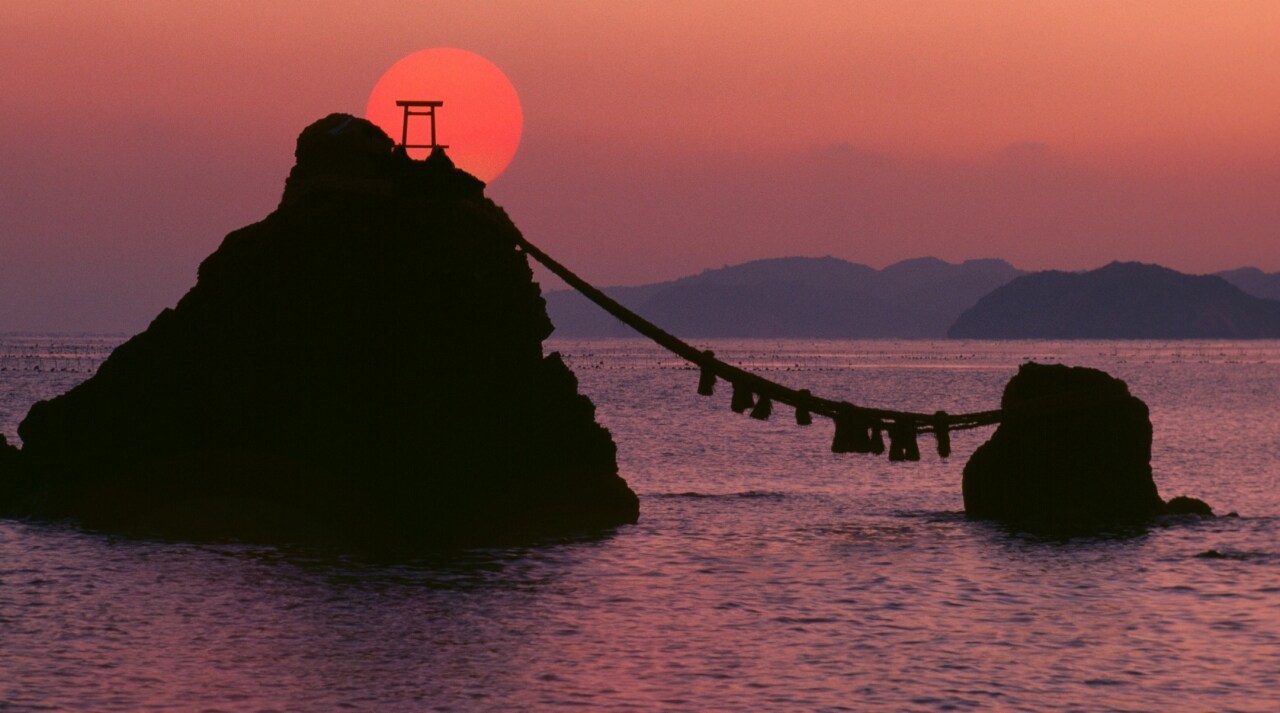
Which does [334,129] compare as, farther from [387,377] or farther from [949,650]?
[949,650]

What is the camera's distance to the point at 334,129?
2845cm

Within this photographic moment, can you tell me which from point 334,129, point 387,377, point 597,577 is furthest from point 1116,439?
point 334,129

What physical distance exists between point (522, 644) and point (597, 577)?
16.7 ft

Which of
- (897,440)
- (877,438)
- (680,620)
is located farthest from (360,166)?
(680,620)

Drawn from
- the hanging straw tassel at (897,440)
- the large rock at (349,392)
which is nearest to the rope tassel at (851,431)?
the hanging straw tassel at (897,440)

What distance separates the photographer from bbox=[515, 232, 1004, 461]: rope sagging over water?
2806 centimetres

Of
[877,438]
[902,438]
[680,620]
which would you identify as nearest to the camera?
[680,620]

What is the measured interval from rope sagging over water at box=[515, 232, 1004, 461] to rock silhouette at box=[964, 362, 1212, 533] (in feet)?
3.32

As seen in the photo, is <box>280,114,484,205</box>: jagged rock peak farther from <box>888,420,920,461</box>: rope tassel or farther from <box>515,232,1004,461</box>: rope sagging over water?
<box>888,420,920,461</box>: rope tassel

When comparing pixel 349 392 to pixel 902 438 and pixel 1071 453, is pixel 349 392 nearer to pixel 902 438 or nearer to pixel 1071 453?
pixel 902 438

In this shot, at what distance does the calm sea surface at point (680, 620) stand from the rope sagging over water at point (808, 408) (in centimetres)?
180

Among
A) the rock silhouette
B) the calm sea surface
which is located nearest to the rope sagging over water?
the rock silhouette

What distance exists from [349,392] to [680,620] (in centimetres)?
873

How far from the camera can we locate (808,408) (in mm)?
28469
